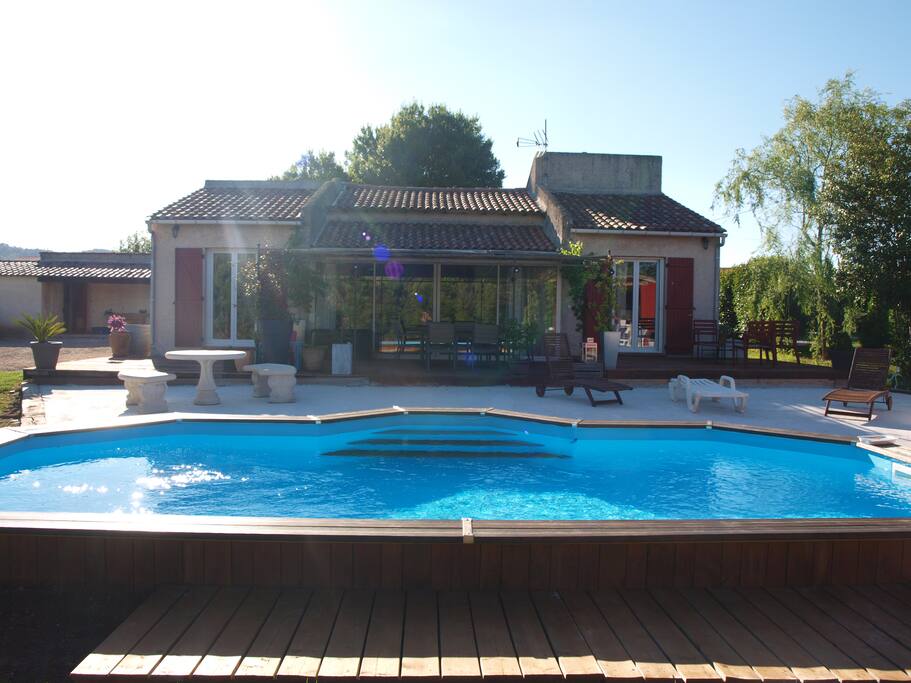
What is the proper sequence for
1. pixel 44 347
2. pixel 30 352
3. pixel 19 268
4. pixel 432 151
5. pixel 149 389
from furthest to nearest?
pixel 432 151 < pixel 19 268 < pixel 30 352 < pixel 44 347 < pixel 149 389

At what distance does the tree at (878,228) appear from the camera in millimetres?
13281

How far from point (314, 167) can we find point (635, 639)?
36.8m

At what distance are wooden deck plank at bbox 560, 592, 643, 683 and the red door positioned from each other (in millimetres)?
Answer: 12182

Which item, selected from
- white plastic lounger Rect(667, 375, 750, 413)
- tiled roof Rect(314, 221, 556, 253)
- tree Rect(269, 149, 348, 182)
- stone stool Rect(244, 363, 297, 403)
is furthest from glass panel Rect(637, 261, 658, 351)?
tree Rect(269, 149, 348, 182)

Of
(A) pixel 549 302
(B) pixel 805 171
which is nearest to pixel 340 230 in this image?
(A) pixel 549 302

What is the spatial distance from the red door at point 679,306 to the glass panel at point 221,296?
33.2ft

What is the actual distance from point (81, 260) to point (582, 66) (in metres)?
24.6

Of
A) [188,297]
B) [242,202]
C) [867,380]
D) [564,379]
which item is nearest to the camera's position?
[867,380]

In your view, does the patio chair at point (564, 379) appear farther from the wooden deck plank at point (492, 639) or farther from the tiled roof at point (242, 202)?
the tiled roof at point (242, 202)

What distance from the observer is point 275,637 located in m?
2.70

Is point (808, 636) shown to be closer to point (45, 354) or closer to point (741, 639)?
point (741, 639)

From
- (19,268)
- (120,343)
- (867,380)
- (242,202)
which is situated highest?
(242,202)

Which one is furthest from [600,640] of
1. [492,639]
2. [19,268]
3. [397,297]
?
[19,268]

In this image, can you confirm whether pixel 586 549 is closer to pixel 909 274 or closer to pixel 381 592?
pixel 381 592
